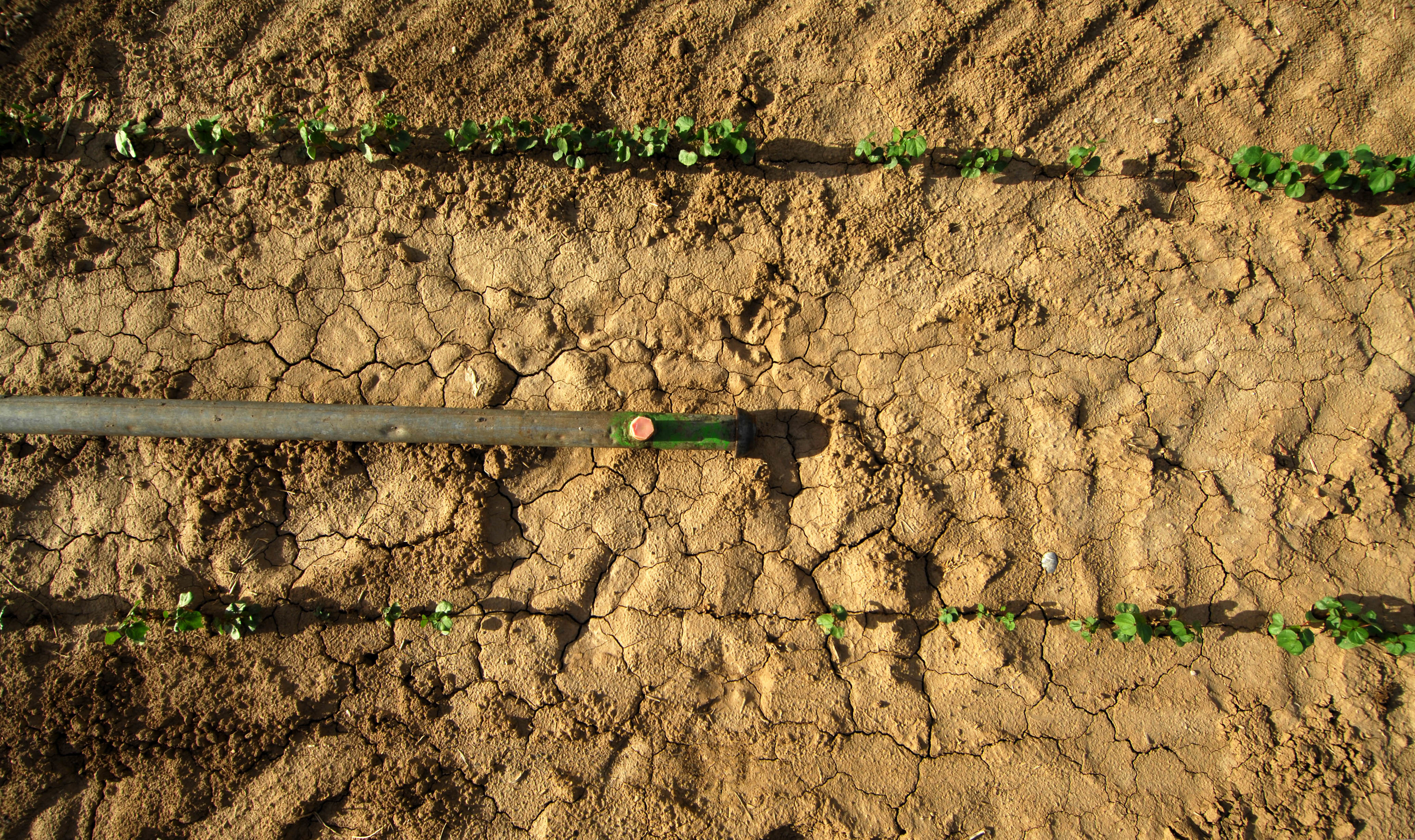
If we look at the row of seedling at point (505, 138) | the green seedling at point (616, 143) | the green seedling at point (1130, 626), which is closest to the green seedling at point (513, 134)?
the row of seedling at point (505, 138)

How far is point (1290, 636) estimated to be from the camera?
9.65 ft

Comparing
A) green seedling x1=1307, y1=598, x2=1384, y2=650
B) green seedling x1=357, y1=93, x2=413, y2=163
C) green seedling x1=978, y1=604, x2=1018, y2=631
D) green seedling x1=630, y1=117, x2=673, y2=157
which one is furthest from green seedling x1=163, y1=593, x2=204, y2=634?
green seedling x1=1307, y1=598, x2=1384, y2=650

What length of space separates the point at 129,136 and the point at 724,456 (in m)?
3.11

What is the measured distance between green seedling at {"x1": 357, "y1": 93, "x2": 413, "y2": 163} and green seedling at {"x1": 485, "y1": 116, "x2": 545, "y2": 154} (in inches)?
14.7

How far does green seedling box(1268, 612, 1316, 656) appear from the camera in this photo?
294cm

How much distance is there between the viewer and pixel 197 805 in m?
3.04

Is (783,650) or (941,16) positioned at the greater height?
(941,16)

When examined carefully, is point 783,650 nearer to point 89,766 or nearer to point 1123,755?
point 1123,755

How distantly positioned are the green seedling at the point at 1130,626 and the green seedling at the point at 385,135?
12.4ft

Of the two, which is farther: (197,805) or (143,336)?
(143,336)

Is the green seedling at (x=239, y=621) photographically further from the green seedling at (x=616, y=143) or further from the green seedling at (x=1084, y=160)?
the green seedling at (x=1084, y=160)

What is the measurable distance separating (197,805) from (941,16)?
15.7ft

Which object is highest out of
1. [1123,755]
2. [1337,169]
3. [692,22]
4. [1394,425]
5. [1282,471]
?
[692,22]

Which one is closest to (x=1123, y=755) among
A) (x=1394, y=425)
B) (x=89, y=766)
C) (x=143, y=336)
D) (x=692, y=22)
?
(x=1394, y=425)
